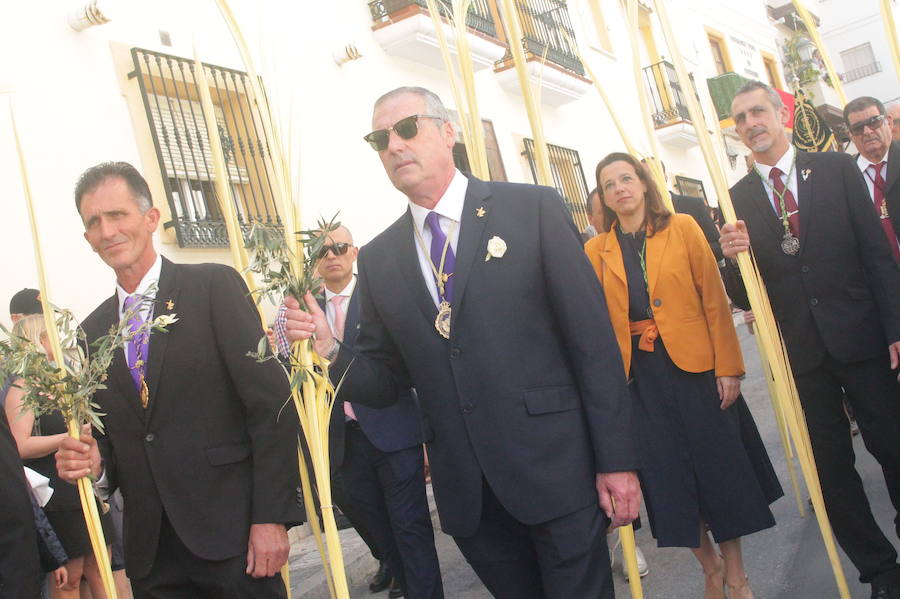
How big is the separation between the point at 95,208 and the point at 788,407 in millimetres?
2257

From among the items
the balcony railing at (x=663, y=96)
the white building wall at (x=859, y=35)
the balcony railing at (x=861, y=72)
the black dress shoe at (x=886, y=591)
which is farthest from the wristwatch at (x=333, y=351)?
the balcony railing at (x=861, y=72)

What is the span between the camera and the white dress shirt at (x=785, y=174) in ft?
12.5

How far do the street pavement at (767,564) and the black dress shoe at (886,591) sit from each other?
0.19 meters

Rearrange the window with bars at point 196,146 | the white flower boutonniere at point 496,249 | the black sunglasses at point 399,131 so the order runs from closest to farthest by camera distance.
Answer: the white flower boutonniere at point 496,249 < the black sunglasses at point 399,131 < the window with bars at point 196,146

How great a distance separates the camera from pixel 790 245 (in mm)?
3760

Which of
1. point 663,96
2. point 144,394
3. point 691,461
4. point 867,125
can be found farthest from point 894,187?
point 663,96

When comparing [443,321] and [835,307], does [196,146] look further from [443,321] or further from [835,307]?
[443,321]

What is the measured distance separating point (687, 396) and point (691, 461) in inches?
10.2

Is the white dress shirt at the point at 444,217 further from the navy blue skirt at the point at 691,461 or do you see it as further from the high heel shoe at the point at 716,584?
the high heel shoe at the point at 716,584

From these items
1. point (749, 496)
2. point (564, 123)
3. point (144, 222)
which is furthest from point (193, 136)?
point (564, 123)

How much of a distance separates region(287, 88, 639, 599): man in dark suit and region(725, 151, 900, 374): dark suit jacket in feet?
4.71

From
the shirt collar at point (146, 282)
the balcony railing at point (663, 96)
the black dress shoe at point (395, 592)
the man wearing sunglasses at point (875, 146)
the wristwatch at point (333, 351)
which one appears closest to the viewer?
the wristwatch at point (333, 351)

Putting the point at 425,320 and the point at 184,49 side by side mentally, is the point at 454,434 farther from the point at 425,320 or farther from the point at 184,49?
the point at 184,49

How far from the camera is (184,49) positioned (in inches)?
316
